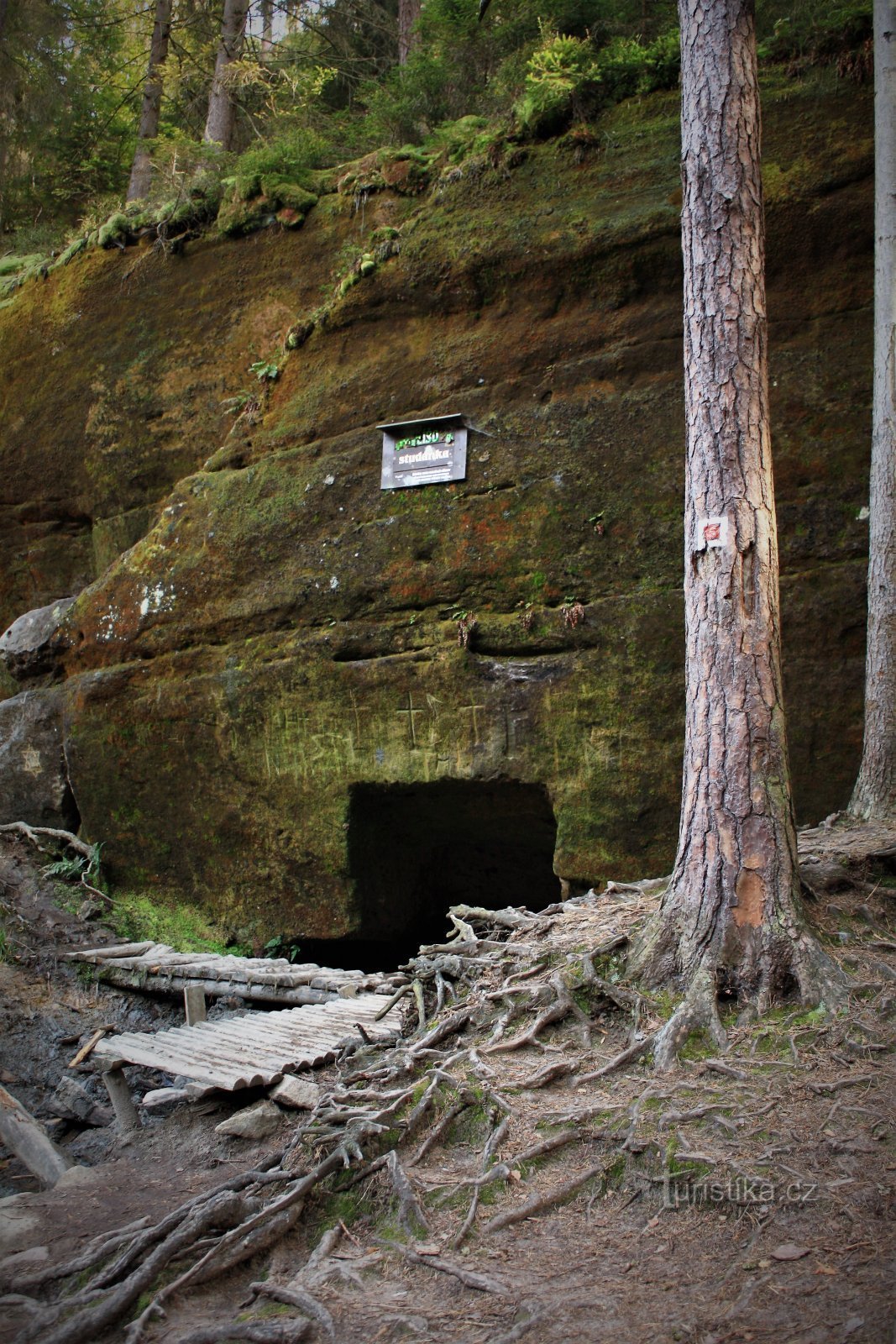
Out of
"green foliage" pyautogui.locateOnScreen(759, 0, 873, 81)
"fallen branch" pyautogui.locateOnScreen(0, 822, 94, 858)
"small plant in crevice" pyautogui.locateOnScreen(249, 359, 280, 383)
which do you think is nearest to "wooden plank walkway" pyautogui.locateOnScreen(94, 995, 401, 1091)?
"fallen branch" pyautogui.locateOnScreen(0, 822, 94, 858)

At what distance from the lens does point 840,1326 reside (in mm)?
2406

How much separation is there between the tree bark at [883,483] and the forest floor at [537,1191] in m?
1.09

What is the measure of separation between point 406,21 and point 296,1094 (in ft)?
53.2

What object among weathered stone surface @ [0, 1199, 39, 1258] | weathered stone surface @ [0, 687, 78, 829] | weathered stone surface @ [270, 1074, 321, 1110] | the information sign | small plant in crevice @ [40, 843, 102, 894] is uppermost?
the information sign

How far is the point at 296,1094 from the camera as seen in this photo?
15.9 ft

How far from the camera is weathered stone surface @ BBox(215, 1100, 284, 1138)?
4727 millimetres

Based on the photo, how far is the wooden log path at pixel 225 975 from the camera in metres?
7.09

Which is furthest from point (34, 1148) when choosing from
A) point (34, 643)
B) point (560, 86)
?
point (560, 86)

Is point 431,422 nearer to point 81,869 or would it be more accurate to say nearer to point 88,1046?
point 81,869

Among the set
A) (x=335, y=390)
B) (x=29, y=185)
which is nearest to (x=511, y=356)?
(x=335, y=390)

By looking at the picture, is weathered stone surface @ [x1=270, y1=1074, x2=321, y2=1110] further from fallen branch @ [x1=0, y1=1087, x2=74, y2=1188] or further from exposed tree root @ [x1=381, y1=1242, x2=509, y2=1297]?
exposed tree root @ [x1=381, y1=1242, x2=509, y2=1297]

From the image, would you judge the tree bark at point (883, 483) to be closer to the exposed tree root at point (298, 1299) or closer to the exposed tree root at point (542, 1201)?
the exposed tree root at point (542, 1201)

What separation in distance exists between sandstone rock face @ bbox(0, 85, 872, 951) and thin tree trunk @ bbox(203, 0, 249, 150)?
15.8 ft

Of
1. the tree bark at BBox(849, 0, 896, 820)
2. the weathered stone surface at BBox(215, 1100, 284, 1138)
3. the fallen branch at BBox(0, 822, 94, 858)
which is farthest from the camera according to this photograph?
the fallen branch at BBox(0, 822, 94, 858)
